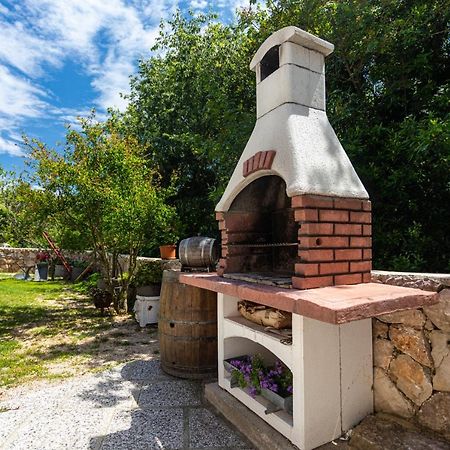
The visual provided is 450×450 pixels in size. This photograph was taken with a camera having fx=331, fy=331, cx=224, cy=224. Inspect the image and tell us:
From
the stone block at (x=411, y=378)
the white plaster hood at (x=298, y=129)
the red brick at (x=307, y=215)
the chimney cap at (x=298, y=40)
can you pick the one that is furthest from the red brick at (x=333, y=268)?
the chimney cap at (x=298, y=40)

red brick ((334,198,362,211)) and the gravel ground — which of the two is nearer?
red brick ((334,198,362,211))

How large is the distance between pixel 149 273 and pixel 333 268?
16.9 feet

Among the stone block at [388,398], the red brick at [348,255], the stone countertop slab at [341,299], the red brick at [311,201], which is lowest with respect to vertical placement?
the stone block at [388,398]

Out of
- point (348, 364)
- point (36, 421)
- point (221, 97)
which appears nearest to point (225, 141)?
point (221, 97)

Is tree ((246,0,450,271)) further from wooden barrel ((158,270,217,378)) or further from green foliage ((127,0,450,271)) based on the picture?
wooden barrel ((158,270,217,378))

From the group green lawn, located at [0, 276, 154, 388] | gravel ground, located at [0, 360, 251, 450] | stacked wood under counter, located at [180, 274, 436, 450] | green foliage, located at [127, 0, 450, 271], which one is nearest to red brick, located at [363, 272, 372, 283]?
stacked wood under counter, located at [180, 274, 436, 450]

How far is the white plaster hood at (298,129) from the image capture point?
7.74 ft

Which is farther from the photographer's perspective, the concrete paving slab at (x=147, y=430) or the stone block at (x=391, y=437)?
the concrete paving slab at (x=147, y=430)

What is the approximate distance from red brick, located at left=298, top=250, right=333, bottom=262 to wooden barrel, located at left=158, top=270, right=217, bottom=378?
1.67 m

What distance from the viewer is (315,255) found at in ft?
7.26

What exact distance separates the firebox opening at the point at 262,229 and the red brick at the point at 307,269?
0.93 metres

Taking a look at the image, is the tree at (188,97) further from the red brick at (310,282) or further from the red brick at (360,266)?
the red brick at (310,282)

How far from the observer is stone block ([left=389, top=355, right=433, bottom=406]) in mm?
2205

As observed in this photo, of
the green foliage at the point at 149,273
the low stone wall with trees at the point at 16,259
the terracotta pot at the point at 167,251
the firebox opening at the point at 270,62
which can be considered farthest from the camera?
the low stone wall with trees at the point at 16,259
